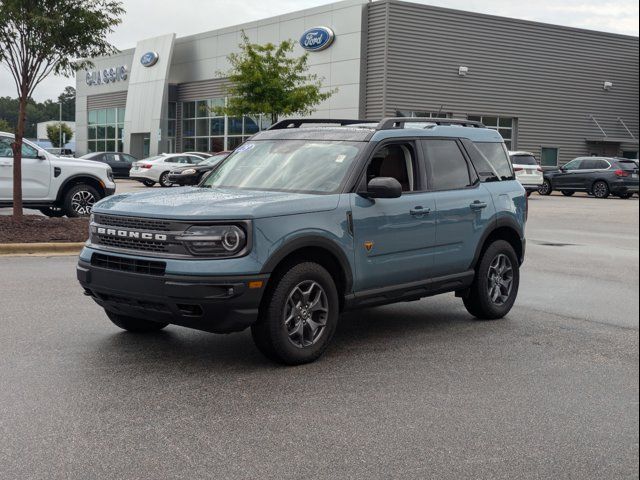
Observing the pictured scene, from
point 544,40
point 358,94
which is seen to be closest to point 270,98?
point 358,94

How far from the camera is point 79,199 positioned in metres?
16.4

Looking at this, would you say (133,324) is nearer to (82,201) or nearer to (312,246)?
(312,246)

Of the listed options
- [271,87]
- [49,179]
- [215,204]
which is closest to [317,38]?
[271,87]

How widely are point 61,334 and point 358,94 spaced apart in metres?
32.7

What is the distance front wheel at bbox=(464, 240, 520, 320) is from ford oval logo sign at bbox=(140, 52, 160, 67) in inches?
1844

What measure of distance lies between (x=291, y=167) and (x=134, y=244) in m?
1.55

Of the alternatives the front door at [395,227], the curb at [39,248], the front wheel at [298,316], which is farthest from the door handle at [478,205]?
the curb at [39,248]

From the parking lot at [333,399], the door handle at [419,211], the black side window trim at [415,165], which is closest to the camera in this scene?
the parking lot at [333,399]

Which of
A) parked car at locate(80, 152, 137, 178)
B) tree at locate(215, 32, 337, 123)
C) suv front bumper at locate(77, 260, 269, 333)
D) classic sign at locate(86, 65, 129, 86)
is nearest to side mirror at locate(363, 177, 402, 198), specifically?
suv front bumper at locate(77, 260, 269, 333)

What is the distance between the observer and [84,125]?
63.1 meters

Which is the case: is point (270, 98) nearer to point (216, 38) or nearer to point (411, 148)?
point (216, 38)

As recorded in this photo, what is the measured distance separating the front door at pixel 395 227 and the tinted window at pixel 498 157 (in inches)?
45.5

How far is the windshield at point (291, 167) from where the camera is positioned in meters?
A: 6.54

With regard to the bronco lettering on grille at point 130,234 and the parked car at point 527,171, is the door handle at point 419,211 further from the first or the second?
the parked car at point 527,171
